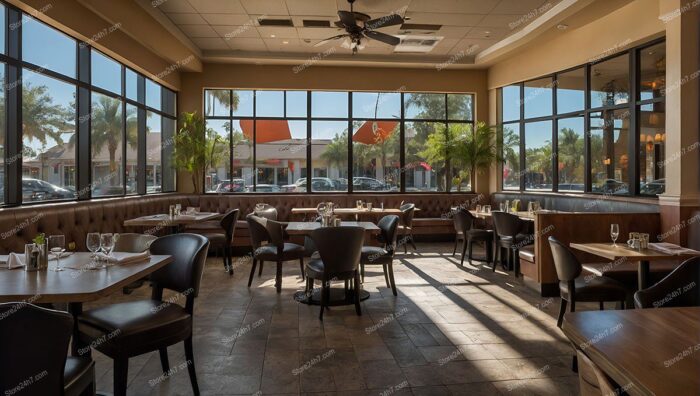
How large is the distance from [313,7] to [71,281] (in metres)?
5.71

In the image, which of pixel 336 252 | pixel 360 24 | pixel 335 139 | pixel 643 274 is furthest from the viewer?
pixel 335 139

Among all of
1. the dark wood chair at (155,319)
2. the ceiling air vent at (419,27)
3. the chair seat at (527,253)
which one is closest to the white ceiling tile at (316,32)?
the ceiling air vent at (419,27)

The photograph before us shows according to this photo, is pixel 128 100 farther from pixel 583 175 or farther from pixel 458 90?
pixel 583 175

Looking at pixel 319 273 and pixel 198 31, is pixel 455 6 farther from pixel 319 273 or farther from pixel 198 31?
pixel 319 273

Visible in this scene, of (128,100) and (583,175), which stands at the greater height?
(128,100)

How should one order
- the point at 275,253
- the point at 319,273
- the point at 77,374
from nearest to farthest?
the point at 77,374, the point at 319,273, the point at 275,253

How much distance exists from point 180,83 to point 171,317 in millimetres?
7956

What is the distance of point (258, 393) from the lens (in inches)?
117

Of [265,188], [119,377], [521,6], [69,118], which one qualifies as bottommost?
[119,377]

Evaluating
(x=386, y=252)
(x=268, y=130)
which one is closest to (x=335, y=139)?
(x=268, y=130)

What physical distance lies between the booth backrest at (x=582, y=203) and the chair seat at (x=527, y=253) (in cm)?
140

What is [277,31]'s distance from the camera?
26.6 feet

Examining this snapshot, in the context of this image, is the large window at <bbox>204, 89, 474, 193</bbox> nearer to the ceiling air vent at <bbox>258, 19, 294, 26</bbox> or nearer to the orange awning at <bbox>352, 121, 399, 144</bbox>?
the orange awning at <bbox>352, 121, 399, 144</bbox>

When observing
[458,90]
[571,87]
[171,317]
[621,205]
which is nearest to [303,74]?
[458,90]
